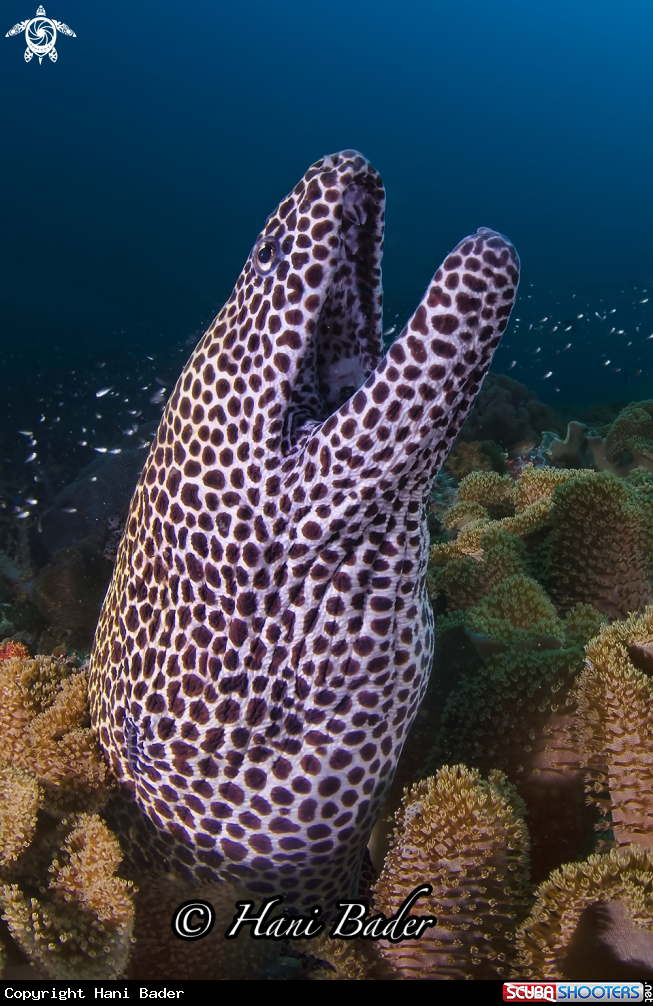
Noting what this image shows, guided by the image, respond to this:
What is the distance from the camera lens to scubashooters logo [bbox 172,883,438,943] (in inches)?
80.7

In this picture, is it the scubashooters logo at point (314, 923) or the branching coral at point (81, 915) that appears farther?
the branching coral at point (81, 915)

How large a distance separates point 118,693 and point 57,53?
13808 centimetres

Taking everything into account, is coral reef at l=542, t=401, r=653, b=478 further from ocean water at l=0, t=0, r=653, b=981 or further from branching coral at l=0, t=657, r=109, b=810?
ocean water at l=0, t=0, r=653, b=981

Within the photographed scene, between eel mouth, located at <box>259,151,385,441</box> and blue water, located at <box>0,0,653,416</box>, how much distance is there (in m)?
68.8

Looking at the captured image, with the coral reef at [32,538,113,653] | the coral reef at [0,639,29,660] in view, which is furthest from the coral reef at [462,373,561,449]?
the coral reef at [0,639,29,660]

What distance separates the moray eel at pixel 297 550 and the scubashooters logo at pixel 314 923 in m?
0.10

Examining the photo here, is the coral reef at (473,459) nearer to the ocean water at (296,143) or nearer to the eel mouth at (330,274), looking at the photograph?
the eel mouth at (330,274)

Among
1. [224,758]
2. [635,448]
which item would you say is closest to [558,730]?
[224,758]

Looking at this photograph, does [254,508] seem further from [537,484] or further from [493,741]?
[537,484]

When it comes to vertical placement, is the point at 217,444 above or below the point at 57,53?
below

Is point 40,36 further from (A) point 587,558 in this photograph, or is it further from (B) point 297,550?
(B) point 297,550

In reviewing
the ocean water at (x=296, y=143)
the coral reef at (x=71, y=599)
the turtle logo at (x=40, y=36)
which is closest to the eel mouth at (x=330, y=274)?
the coral reef at (x=71, y=599)

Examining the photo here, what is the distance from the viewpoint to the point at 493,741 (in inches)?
100

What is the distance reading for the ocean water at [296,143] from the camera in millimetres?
104188
